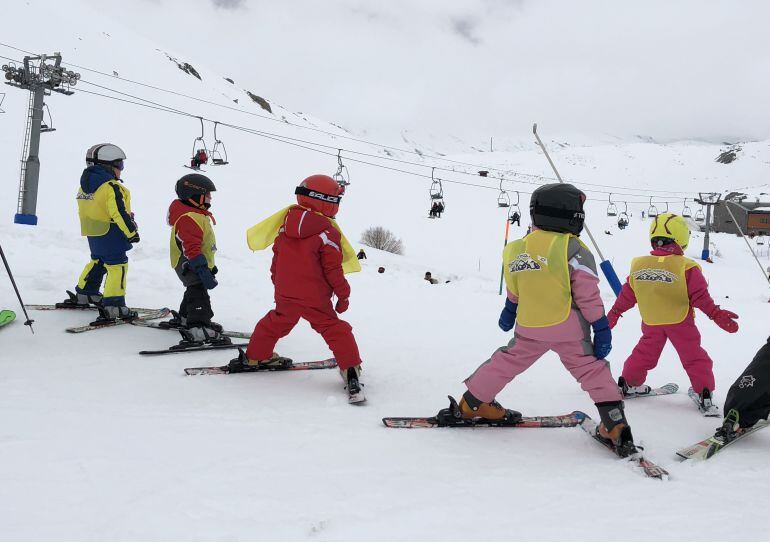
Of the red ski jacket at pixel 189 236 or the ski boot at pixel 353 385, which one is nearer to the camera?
the ski boot at pixel 353 385

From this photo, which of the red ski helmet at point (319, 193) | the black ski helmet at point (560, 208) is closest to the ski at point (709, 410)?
the black ski helmet at point (560, 208)

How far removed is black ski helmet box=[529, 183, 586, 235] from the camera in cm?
343

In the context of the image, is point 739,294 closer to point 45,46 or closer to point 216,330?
point 216,330

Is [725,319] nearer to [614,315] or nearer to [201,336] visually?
[614,315]

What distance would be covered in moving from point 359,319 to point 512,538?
560 cm

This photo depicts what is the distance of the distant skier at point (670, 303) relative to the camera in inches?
169

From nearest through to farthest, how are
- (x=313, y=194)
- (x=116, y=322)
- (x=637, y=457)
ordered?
(x=637, y=457) → (x=313, y=194) → (x=116, y=322)

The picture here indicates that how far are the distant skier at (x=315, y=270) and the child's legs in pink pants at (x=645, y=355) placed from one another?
245 centimetres

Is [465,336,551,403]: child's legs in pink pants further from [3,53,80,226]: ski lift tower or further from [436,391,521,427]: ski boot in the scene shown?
[3,53,80,226]: ski lift tower

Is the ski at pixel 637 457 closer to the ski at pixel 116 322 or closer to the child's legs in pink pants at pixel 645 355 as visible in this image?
the child's legs in pink pants at pixel 645 355

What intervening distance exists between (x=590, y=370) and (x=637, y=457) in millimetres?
572

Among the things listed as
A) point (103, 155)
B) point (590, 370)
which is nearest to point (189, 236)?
point (103, 155)

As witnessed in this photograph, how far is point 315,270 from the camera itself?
4309mm

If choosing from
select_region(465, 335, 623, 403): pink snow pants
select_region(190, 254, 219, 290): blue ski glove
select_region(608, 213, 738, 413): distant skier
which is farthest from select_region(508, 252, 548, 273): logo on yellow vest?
select_region(190, 254, 219, 290): blue ski glove
